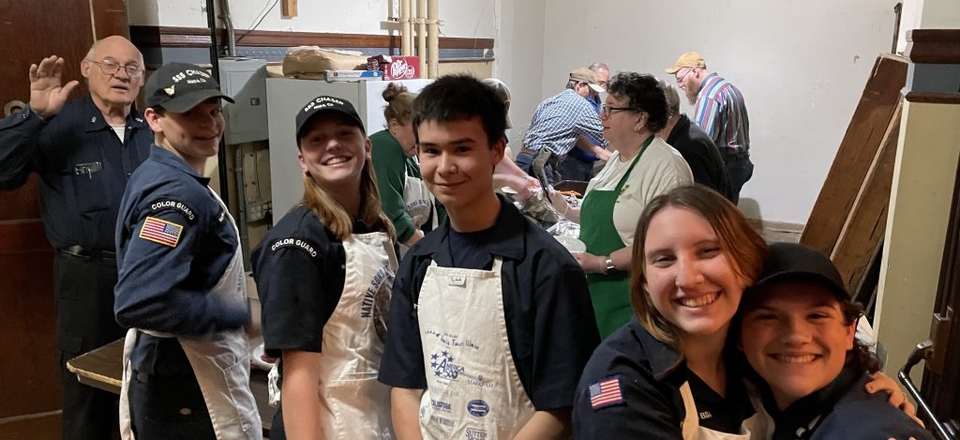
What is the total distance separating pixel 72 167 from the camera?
7.92 ft

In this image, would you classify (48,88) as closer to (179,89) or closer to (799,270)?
(179,89)

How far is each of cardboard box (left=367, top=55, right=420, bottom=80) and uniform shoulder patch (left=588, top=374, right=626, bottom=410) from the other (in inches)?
125

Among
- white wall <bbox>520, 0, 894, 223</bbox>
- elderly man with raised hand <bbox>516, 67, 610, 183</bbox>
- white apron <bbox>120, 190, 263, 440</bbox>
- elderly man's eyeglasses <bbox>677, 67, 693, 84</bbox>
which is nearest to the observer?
white apron <bbox>120, 190, 263, 440</bbox>

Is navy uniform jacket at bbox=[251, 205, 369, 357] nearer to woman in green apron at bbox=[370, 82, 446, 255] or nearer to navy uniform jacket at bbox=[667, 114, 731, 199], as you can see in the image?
woman in green apron at bbox=[370, 82, 446, 255]

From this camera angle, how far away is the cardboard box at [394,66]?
3.90 meters

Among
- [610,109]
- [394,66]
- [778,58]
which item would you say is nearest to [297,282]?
[610,109]

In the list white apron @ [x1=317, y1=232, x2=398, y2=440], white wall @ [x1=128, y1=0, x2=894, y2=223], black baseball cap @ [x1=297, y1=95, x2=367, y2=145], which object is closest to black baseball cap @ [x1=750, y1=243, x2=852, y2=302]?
white apron @ [x1=317, y1=232, x2=398, y2=440]

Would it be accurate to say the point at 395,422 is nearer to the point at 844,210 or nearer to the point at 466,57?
the point at 844,210

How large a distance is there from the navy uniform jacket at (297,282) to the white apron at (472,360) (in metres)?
0.22

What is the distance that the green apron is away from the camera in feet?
6.35

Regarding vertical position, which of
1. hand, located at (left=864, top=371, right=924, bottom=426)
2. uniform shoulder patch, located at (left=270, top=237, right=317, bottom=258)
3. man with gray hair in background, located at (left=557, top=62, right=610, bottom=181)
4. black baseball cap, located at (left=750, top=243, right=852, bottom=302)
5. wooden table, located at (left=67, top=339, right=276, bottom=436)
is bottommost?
wooden table, located at (left=67, top=339, right=276, bottom=436)

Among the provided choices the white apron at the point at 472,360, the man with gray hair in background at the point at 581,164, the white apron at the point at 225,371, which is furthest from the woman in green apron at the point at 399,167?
the man with gray hair in background at the point at 581,164

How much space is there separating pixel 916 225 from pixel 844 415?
1175mm

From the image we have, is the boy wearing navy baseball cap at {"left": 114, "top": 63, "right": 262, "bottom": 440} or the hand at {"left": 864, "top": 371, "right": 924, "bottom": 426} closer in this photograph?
the hand at {"left": 864, "top": 371, "right": 924, "bottom": 426}
